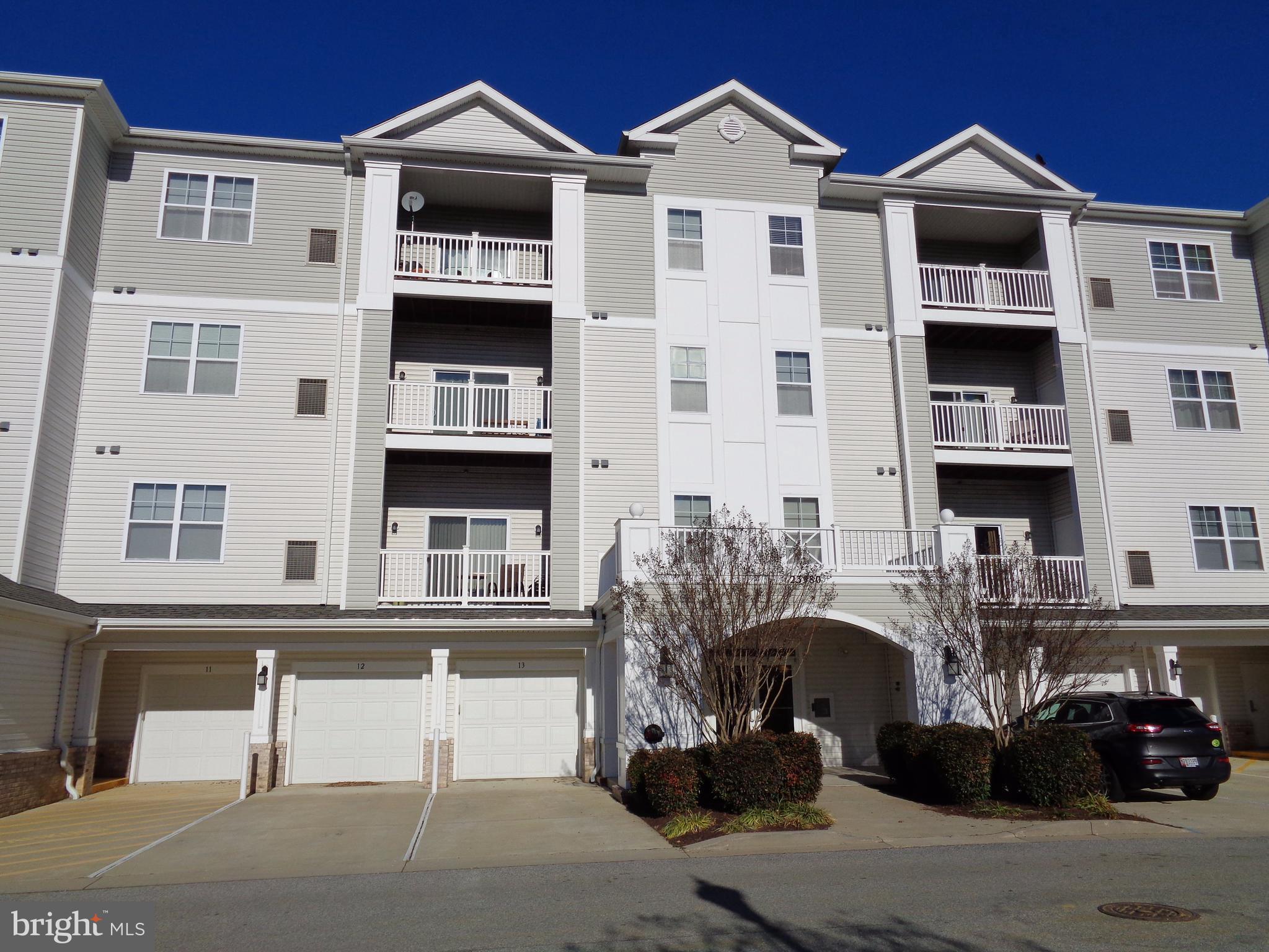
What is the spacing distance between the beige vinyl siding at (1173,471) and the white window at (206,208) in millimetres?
18680

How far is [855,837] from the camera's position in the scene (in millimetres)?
11547

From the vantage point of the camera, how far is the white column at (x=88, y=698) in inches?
645

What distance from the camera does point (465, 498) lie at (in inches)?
774

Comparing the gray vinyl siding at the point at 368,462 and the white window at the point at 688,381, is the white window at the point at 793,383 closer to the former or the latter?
the white window at the point at 688,381

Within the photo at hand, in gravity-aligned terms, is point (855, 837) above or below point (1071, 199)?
below

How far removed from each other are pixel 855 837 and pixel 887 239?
1399 cm

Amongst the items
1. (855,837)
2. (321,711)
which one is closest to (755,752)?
(855,837)

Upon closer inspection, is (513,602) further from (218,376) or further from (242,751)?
(218,376)

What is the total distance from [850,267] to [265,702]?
1500 cm

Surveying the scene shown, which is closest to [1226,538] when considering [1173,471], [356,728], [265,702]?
[1173,471]

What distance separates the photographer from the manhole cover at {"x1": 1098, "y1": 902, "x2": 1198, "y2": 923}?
766 centimetres

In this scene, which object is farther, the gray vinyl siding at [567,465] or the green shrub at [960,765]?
the gray vinyl siding at [567,465]

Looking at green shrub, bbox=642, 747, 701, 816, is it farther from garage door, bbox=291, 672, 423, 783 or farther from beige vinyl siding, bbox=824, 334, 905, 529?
beige vinyl siding, bbox=824, 334, 905, 529

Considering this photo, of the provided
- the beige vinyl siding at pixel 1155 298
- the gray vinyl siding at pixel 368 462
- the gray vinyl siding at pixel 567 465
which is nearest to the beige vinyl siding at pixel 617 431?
the gray vinyl siding at pixel 567 465
